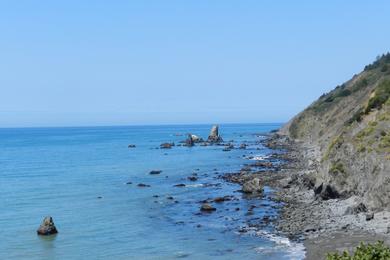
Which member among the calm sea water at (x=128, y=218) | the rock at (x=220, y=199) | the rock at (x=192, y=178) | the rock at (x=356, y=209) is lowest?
the calm sea water at (x=128, y=218)

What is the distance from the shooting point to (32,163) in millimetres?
124750

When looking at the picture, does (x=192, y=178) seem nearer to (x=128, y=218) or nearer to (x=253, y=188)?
(x=253, y=188)

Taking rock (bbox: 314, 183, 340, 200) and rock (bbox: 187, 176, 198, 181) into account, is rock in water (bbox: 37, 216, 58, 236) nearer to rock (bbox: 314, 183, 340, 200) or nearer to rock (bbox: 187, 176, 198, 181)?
rock (bbox: 314, 183, 340, 200)

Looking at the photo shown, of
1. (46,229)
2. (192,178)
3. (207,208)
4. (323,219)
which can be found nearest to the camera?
(323,219)

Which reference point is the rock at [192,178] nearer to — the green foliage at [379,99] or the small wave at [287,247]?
the green foliage at [379,99]

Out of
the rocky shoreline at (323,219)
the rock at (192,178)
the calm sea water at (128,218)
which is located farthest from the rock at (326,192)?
the rock at (192,178)

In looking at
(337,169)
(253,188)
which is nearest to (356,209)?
(337,169)

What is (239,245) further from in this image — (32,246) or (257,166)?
(257,166)

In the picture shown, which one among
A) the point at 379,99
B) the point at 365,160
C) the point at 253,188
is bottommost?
the point at 253,188

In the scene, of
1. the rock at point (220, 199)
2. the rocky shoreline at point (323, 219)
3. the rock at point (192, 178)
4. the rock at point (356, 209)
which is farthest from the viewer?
the rock at point (192, 178)

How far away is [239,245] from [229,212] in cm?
1435

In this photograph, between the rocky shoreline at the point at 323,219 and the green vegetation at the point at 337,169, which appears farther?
the green vegetation at the point at 337,169

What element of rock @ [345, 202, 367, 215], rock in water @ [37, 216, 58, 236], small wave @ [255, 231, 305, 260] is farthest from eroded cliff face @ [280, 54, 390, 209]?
→ rock in water @ [37, 216, 58, 236]

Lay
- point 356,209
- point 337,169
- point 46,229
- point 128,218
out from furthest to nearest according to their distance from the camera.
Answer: point 128,218 → point 337,169 → point 46,229 → point 356,209
